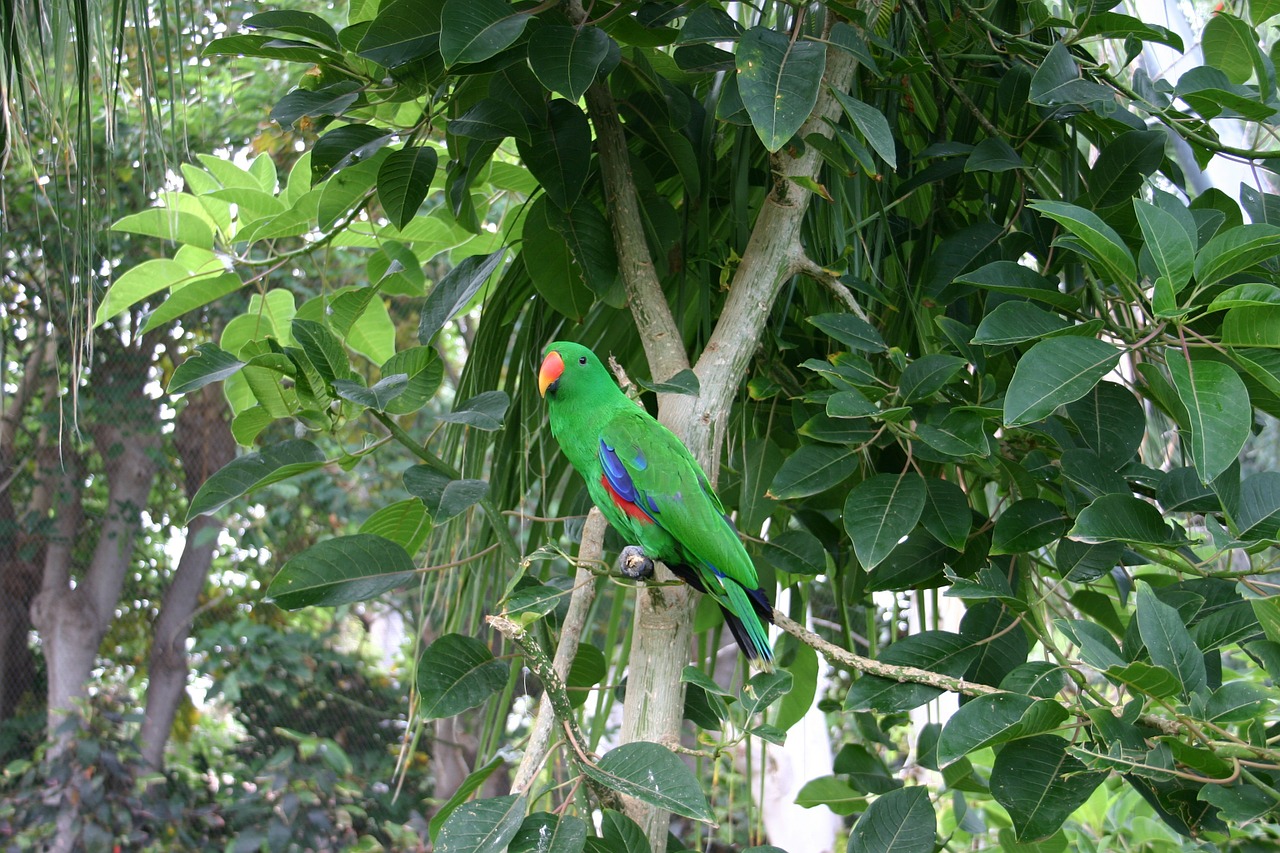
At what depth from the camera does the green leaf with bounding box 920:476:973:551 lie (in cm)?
94

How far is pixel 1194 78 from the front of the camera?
1.01 meters

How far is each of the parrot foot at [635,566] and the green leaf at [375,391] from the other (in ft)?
0.89

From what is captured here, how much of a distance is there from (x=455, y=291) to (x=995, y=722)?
62 centimetres

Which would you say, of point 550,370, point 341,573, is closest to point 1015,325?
point 550,370

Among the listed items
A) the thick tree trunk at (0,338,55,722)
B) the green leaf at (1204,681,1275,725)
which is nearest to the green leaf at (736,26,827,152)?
the green leaf at (1204,681,1275,725)

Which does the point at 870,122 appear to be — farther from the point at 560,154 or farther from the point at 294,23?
the point at 294,23

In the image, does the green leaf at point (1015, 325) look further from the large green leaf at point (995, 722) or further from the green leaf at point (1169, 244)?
the large green leaf at point (995, 722)

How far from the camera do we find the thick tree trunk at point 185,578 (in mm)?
4465

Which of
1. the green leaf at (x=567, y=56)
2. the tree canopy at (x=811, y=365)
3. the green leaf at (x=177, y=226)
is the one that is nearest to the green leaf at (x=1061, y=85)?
the tree canopy at (x=811, y=365)

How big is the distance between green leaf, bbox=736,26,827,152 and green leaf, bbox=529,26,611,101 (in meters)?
0.12

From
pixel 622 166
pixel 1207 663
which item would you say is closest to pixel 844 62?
pixel 622 166

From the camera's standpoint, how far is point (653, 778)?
0.73 metres

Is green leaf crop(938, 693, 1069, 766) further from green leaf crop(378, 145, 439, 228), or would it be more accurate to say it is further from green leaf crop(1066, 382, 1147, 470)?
green leaf crop(378, 145, 439, 228)

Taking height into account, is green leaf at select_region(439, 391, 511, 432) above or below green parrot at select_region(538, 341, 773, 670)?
above
